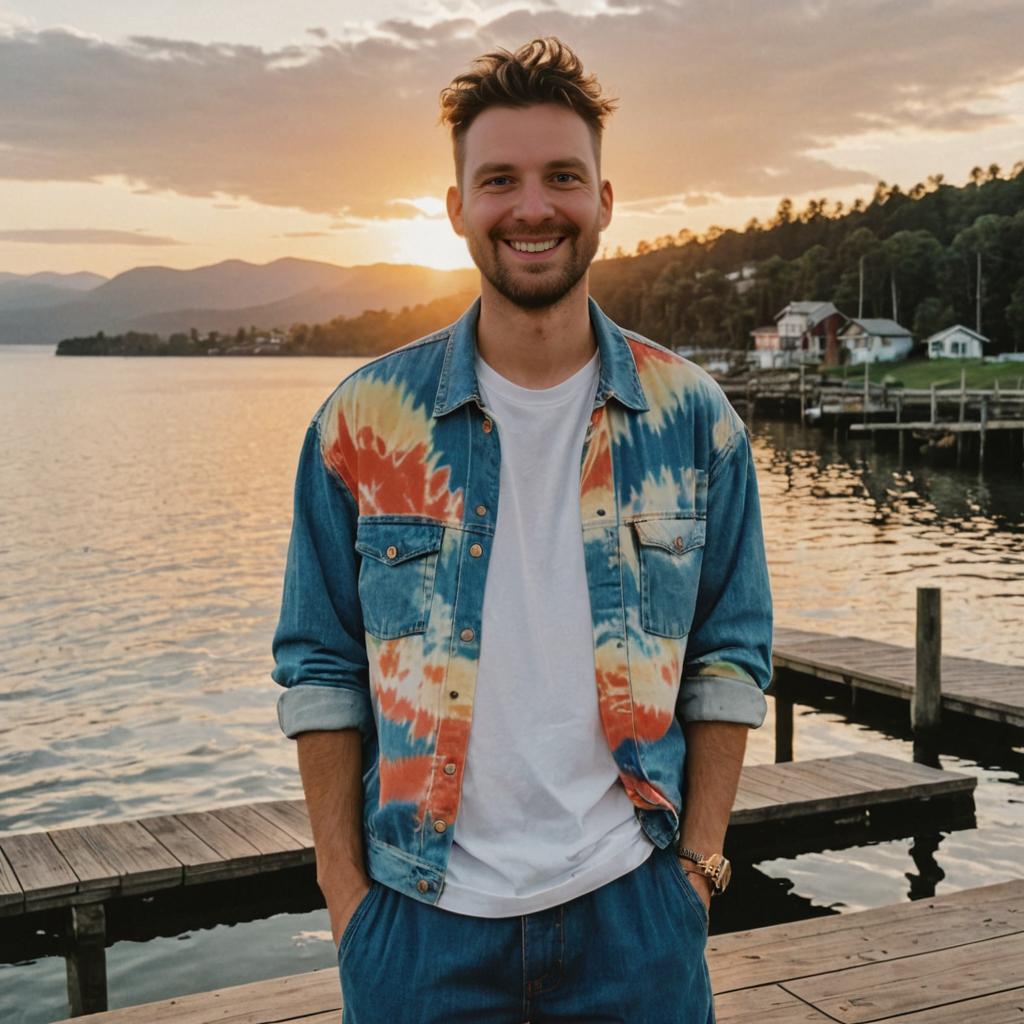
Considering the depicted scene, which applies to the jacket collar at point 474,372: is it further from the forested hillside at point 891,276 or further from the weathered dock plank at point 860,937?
the forested hillside at point 891,276

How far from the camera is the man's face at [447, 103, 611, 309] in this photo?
8.64 ft

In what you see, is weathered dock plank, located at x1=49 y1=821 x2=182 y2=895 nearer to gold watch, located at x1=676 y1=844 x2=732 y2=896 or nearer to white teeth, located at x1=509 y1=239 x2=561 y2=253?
gold watch, located at x1=676 y1=844 x2=732 y2=896

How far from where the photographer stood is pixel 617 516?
2615mm

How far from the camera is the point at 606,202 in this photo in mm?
2902

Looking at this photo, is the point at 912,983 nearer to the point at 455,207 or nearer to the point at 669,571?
the point at 669,571

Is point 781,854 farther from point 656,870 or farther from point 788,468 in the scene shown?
point 788,468

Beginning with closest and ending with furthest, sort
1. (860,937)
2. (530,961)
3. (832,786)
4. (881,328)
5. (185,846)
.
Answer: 1. (530,961)
2. (860,937)
3. (185,846)
4. (832,786)
5. (881,328)

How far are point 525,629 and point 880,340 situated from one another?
13126 centimetres

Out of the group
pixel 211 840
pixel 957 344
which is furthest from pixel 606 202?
pixel 957 344

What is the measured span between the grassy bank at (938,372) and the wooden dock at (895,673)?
84225 millimetres

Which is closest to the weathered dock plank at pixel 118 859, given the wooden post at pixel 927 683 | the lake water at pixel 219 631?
the lake water at pixel 219 631

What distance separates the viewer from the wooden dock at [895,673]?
13.4 meters

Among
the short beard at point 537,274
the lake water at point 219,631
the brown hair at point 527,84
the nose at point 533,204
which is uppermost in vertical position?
the brown hair at point 527,84

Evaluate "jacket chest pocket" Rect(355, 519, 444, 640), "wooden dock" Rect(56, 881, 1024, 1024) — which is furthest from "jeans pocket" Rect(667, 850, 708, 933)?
"wooden dock" Rect(56, 881, 1024, 1024)
